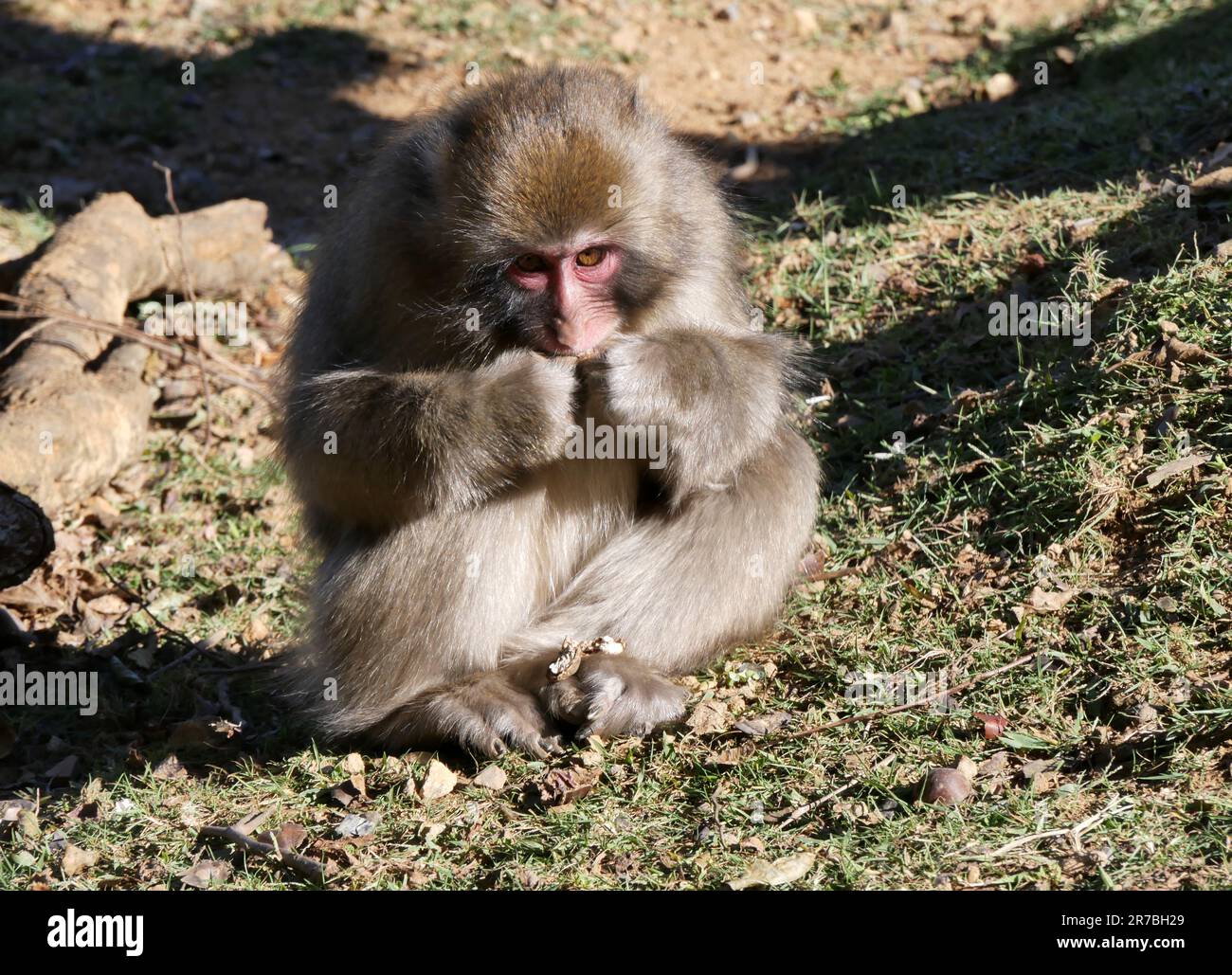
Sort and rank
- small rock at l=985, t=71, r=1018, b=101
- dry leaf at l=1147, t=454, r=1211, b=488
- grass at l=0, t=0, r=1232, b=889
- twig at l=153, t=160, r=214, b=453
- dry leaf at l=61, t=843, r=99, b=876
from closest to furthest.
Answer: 1. grass at l=0, t=0, r=1232, b=889
2. dry leaf at l=61, t=843, r=99, b=876
3. dry leaf at l=1147, t=454, r=1211, b=488
4. twig at l=153, t=160, r=214, b=453
5. small rock at l=985, t=71, r=1018, b=101

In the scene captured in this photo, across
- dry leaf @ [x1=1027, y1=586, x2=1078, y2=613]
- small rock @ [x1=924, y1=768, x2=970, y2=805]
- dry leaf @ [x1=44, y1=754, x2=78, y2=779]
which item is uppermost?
dry leaf @ [x1=1027, y1=586, x2=1078, y2=613]

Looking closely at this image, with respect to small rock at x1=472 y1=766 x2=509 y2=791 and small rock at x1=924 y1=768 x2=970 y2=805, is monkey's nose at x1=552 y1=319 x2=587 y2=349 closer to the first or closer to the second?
small rock at x1=472 y1=766 x2=509 y2=791

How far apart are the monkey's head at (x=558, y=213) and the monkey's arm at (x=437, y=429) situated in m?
0.19

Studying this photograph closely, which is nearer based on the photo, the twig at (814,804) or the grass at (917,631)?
the grass at (917,631)

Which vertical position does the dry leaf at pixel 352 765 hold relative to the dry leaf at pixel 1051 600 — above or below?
below

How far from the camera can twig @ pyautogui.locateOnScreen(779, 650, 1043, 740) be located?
440 cm

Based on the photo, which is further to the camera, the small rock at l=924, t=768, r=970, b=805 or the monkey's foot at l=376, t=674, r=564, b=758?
A: the monkey's foot at l=376, t=674, r=564, b=758

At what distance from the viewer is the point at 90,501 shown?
6789 millimetres

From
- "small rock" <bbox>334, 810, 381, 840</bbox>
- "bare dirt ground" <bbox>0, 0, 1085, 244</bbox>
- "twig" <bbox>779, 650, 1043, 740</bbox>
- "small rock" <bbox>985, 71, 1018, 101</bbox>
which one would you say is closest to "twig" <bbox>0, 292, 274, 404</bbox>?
"bare dirt ground" <bbox>0, 0, 1085, 244</bbox>

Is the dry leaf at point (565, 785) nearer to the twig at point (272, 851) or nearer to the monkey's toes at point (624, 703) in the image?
the monkey's toes at point (624, 703)

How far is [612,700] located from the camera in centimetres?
443

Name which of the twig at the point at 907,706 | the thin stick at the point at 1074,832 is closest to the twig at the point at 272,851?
the twig at the point at 907,706

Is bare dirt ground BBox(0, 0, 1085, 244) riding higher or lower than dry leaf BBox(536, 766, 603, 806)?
higher

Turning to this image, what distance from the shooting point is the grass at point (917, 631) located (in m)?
3.88
